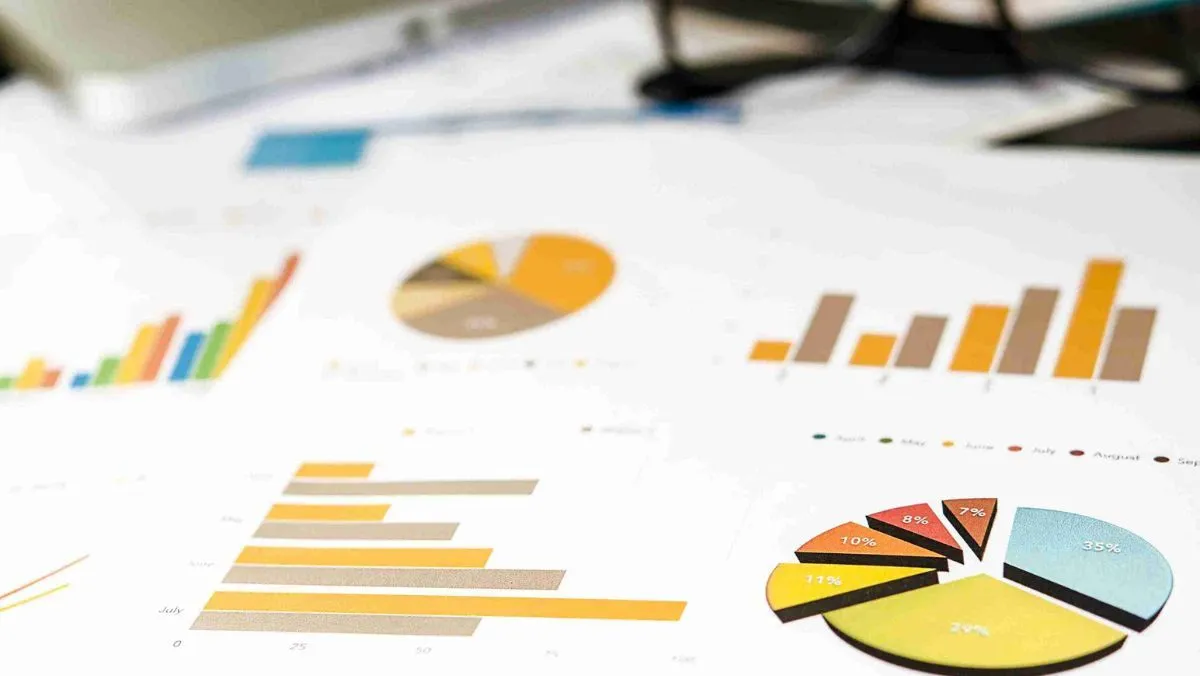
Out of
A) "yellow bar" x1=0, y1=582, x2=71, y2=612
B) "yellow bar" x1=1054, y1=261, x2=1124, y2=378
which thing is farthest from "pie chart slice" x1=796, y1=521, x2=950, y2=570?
"yellow bar" x1=0, y1=582, x2=71, y2=612

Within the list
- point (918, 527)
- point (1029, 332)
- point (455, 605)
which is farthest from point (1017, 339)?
point (455, 605)

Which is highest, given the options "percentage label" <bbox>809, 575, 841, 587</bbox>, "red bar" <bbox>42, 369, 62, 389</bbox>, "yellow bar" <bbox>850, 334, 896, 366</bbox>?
"red bar" <bbox>42, 369, 62, 389</bbox>

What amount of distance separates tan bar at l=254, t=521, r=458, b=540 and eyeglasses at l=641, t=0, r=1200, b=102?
334 mm

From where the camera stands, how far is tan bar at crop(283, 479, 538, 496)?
38 cm

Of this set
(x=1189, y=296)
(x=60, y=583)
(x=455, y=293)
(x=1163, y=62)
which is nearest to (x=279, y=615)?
(x=60, y=583)

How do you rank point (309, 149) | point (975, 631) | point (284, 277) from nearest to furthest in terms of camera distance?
point (975, 631) < point (284, 277) < point (309, 149)

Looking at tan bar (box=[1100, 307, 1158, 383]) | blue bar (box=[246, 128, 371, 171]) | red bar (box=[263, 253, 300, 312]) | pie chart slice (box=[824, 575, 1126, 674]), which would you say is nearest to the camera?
pie chart slice (box=[824, 575, 1126, 674])

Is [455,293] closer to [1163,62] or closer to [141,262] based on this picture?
[141,262]

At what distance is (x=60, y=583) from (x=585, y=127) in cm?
33

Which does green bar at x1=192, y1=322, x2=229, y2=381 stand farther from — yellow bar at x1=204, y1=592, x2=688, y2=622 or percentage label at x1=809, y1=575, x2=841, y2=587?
percentage label at x1=809, y1=575, x2=841, y2=587

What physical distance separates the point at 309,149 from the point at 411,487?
291mm

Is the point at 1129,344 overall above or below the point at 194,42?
below

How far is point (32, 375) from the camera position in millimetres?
491

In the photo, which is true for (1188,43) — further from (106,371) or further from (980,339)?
(106,371)
